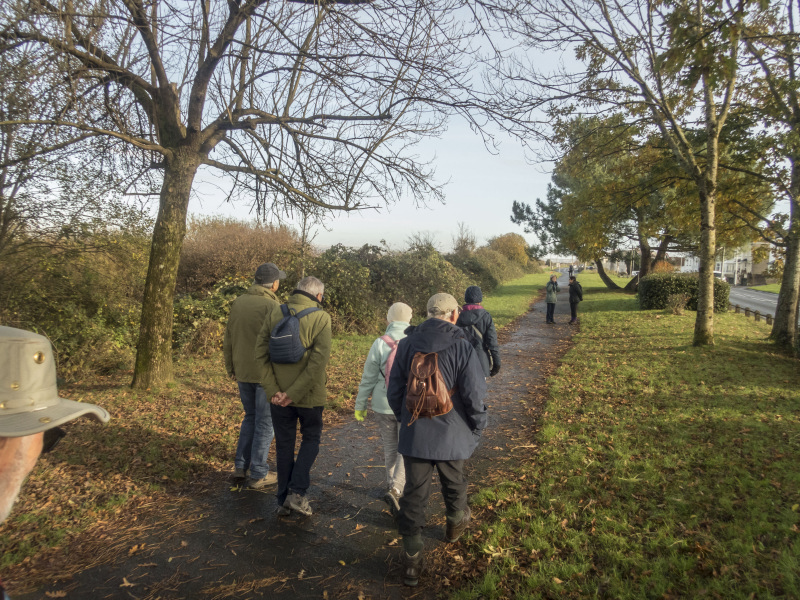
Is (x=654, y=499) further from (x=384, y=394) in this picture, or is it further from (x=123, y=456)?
(x=123, y=456)

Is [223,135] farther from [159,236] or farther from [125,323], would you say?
[125,323]

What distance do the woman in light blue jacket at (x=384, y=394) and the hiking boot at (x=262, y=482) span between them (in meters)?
1.21

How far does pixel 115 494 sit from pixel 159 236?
3.99m

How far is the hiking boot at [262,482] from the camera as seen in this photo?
188 inches

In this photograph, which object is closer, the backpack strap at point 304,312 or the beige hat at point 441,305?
the beige hat at point 441,305

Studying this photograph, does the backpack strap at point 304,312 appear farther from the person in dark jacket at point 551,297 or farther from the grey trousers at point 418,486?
the person in dark jacket at point 551,297

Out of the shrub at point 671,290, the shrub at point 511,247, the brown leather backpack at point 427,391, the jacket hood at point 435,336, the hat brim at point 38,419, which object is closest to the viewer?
the hat brim at point 38,419

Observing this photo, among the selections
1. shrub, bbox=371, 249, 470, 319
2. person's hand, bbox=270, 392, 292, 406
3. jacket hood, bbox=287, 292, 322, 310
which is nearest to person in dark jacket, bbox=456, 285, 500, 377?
jacket hood, bbox=287, 292, 322, 310

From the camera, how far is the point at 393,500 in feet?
14.3

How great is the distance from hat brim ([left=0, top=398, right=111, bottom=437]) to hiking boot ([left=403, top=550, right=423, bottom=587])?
2.68 m

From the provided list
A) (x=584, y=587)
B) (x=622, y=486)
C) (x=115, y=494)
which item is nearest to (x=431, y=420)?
(x=584, y=587)

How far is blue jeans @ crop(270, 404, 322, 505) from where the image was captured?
4.19 metres

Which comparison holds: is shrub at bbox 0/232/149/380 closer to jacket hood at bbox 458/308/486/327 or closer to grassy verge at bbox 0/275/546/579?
grassy verge at bbox 0/275/546/579

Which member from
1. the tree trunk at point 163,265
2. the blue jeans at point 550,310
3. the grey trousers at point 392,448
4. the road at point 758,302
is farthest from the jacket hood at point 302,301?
the road at point 758,302
